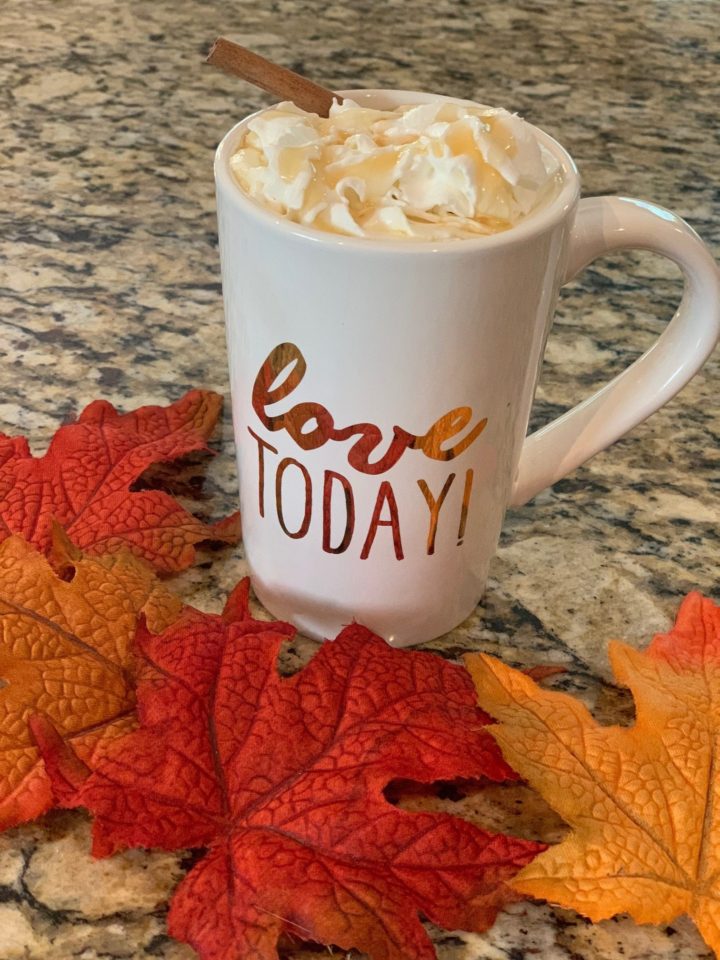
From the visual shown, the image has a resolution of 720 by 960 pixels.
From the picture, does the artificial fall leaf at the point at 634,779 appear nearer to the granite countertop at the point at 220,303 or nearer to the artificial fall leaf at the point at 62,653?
the granite countertop at the point at 220,303

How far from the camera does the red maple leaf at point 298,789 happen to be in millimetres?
343

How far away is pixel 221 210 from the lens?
1.31ft

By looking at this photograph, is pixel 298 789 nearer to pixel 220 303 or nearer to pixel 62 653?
pixel 62 653

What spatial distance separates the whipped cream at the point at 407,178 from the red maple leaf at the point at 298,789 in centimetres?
17

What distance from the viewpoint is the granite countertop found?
380 millimetres

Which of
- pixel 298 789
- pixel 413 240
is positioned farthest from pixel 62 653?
pixel 413 240

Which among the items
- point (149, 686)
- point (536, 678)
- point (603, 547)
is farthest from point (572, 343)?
point (149, 686)

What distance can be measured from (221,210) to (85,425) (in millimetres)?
200

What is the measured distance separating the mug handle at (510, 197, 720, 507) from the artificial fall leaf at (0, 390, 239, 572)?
0.17 metres

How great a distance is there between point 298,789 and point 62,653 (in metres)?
0.12

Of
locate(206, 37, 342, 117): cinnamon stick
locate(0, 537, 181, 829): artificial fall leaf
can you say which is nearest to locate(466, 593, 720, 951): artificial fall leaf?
locate(0, 537, 181, 829): artificial fall leaf

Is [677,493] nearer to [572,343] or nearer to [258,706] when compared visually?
[572,343]

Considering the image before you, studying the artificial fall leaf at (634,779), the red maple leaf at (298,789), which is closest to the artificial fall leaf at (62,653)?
the red maple leaf at (298,789)

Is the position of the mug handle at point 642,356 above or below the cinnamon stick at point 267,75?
below
